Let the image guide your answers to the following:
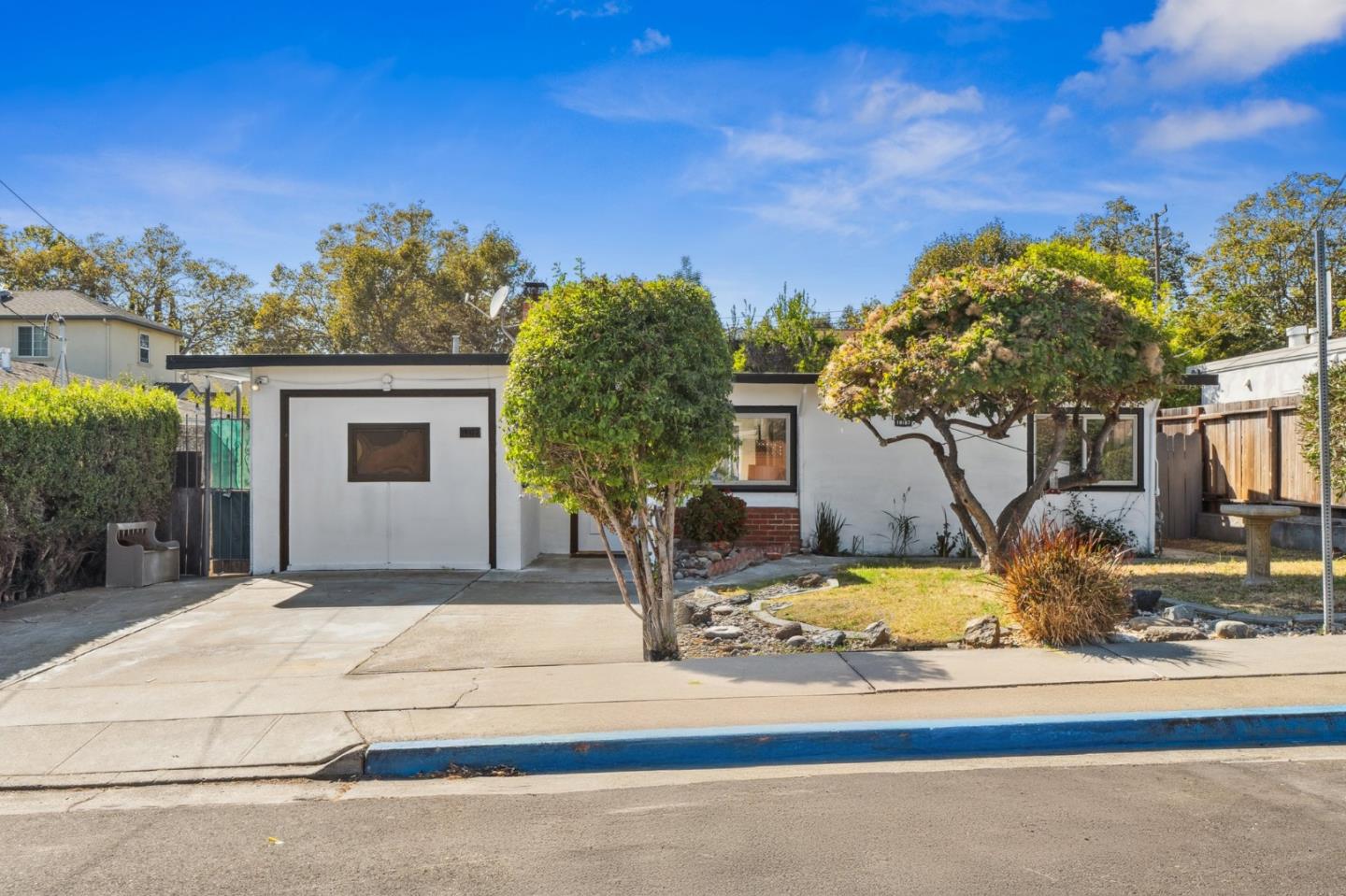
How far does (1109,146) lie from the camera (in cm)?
1706

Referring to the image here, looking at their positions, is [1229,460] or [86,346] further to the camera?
[86,346]

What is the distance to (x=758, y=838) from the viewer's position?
417 cm

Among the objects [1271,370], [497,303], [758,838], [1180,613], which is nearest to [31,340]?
[497,303]

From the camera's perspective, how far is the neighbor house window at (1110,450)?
1435 centimetres

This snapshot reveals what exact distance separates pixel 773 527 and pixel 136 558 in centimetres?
845

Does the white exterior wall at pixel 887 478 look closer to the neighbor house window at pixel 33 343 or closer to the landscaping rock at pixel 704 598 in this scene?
the landscaping rock at pixel 704 598

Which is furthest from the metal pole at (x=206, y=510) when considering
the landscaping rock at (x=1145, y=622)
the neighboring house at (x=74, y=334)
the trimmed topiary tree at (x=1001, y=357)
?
the neighboring house at (x=74, y=334)

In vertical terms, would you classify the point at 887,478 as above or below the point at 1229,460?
below

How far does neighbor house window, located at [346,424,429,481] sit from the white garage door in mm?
12

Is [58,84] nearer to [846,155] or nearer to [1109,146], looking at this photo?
[846,155]

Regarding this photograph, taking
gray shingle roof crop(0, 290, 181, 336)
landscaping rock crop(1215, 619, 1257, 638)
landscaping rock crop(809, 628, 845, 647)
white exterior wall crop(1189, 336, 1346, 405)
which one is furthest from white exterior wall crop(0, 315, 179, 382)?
landscaping rock crop(1215, 619, 1257, 638)

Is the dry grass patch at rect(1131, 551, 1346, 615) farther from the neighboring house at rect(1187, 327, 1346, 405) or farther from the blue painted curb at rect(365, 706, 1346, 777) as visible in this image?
the neighboring house at rect(1187, 327, 1346, 405)

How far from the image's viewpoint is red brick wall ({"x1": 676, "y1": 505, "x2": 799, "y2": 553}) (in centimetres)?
1423

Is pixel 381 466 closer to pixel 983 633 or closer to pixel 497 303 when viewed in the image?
pixel 497 303
